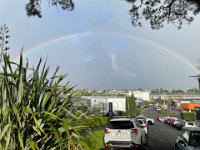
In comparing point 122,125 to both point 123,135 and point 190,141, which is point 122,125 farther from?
point 190,141

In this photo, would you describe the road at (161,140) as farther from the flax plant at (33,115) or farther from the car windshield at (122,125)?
the flax plant at (33,115)

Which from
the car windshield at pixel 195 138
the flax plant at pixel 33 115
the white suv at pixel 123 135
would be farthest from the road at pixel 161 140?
→ the flax plant at pixel 33 115

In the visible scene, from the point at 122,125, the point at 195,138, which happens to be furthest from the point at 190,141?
the point at 122,125

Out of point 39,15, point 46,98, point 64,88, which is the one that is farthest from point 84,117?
point 39,15

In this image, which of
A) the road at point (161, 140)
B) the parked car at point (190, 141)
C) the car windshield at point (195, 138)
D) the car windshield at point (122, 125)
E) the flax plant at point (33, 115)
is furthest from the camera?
the road at point (161, 140)

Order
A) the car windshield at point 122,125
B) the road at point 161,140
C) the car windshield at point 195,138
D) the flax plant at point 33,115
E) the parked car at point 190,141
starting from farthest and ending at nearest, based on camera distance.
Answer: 1. the road at point 161,140
2. the car windshield at point 122,125
3. the car windshield at point 195,138
4. the parked car at point 190,141
5. the flax plant at point 33,115

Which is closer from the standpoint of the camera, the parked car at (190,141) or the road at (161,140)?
the parked car at (190,141)

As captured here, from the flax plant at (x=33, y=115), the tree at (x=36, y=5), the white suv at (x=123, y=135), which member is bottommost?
the white suv at (x=123, y=135)

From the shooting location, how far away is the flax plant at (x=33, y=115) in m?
5.34

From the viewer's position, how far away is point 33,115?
534cm

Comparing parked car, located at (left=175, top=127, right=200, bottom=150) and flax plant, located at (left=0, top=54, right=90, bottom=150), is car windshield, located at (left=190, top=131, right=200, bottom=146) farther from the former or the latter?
flax plant, located at (left=0, top=54, right=90, bottom=150)

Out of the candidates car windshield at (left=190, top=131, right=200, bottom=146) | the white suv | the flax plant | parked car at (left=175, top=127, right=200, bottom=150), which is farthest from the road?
the flax plant

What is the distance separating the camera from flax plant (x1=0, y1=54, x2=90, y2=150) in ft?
17.5

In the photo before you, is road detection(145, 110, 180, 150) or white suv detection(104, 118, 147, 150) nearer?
white suv detection(104, 118, 147, 150)
